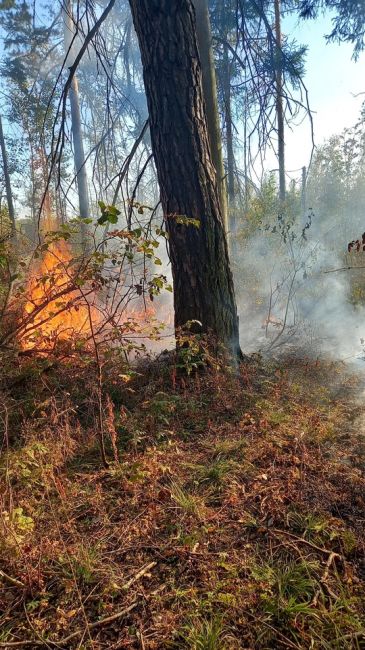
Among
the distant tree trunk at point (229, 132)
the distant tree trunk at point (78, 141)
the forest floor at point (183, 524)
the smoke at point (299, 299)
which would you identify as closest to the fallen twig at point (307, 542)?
the forest floor at point (183, 524)

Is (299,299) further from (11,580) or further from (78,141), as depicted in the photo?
(78,141)

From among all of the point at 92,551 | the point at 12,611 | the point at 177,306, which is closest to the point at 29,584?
the point at 12,611

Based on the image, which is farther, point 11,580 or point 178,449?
point 178,449

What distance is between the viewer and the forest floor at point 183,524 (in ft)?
5.08

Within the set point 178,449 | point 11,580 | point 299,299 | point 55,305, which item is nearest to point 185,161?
point 55,305

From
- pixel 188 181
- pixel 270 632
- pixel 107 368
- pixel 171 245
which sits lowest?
pixel 270 632

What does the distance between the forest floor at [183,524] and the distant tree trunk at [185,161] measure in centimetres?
107

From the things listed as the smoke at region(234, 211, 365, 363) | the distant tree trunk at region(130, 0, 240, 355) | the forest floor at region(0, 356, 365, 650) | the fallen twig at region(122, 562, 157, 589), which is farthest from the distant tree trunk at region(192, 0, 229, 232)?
the fallen twig at region(122, 562, 157, 589)

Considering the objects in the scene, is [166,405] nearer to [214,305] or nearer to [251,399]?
[251,399]

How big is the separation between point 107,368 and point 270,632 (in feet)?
8.64

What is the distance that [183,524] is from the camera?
2.11 m

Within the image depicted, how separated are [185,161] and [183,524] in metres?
3.37

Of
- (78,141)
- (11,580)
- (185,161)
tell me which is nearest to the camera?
(11,580)

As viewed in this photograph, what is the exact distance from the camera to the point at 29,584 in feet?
5.72
